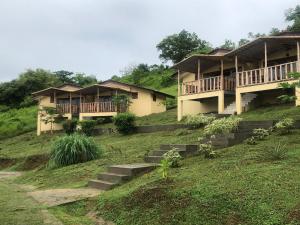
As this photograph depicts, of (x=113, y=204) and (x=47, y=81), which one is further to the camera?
(x=47, y=81)

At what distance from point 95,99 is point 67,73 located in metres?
31.4

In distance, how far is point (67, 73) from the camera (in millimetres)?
67375

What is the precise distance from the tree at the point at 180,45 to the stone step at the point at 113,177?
4442 cm

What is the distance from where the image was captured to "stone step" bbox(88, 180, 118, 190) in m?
10.9

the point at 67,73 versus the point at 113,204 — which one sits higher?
the point at 67,73

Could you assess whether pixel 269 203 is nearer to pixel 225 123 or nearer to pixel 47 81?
pixel 225 123

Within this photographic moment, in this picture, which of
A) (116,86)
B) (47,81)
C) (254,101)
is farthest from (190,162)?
(47,81)

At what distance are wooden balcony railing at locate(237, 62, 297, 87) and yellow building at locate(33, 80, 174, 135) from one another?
44.8 feet

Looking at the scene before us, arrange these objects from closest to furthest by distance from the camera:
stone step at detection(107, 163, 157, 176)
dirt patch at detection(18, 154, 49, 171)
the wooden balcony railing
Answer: stone step at detection(107, 163, 157, 176) → dirt patch at detection(18, 154, 49, 171) → the wooden balcony railing

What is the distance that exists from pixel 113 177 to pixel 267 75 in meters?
12.2

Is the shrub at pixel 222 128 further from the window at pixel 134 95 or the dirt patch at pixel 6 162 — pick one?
the window at pixel 134 95

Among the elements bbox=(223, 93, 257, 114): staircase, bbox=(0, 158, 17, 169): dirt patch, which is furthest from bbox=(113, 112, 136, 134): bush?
bbox=(0, 158, 17, 169): dirt patch

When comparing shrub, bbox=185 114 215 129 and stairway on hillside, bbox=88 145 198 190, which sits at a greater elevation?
shrub, bbox=185 114 215 129

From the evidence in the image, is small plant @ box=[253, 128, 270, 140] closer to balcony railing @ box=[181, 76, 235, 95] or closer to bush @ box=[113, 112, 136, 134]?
balcony railing @ box=[181, 76, 235, 95]
